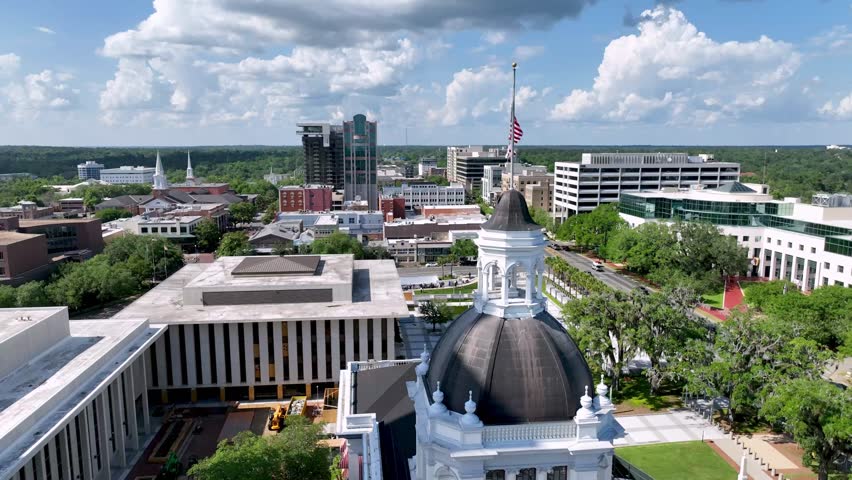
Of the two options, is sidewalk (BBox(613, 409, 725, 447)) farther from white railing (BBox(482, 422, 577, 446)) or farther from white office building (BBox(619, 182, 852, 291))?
white office building (BBox(619, 182, 852, 291))

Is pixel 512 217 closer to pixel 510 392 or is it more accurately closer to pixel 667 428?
pixel 510 392

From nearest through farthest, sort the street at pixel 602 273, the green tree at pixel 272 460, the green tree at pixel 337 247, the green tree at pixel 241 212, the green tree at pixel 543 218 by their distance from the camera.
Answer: the green tree at pixel 272 460 → the street at pixel 602 273 → the green tree at pixel 337 247 → the green tree at pixel 543 218 → the green tree at pixel 241 212

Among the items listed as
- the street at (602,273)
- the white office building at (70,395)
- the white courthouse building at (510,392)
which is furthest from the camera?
the street at (602,273)

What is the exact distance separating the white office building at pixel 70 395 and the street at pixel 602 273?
251ft

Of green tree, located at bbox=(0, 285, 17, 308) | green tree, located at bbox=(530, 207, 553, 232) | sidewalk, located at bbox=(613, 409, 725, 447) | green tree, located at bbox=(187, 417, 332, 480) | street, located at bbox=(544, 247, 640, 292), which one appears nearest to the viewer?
green tree, located at bbox=(187, 417, 332, 480)

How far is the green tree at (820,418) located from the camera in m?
36.2

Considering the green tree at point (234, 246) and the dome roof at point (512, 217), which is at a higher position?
the dome roof at point (512, 217)

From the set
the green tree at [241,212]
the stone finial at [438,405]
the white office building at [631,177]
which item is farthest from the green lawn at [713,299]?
the green tree at [241,212]

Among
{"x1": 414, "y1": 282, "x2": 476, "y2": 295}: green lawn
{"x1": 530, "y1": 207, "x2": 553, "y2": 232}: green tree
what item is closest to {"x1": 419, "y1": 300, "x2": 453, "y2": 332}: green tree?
{"x1": 414, "y1": 282, "x2": 476, "y2": 295}: green lawn

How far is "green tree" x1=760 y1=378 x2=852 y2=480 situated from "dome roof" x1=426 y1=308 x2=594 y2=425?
86.4 feet

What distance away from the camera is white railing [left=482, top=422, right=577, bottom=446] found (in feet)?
60.5

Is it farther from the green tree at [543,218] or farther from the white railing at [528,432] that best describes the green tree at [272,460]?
the green tree at [543,218]

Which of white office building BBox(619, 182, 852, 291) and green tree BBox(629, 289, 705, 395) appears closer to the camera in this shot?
green tree BBox(629, 289, 705, 395)

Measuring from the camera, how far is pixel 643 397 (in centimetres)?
A: 5753
